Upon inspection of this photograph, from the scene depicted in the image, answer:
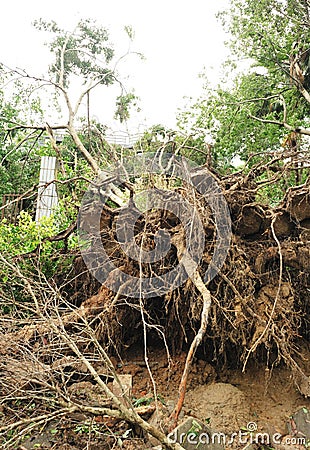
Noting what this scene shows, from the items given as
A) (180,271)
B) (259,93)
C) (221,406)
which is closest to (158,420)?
(221,406)

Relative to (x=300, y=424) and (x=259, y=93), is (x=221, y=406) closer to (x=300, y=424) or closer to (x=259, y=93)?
(x=300, y=424)

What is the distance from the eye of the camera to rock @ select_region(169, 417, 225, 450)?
→ 9.61 ft

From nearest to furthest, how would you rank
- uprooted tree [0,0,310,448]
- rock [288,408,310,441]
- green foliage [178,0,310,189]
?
rock [288,408,310,441] < uprooted tree [0,0,310,448] < green foliage [178,0,310,189]

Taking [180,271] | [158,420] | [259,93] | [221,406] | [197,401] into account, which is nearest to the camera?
[158,420]

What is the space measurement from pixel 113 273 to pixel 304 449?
2106 mm

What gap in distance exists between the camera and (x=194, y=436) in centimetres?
302

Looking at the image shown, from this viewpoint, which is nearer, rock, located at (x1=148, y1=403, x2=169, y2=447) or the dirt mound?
rock, located at (x1=148, y1=403, x2=169, y2=447)

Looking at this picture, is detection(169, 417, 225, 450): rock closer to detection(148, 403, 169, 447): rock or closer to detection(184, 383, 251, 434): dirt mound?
detection(148, 403, 169, 447): rock

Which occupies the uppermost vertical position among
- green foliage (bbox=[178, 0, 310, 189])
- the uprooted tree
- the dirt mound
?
green foliage (bbox=[178, 0, 310, 189])

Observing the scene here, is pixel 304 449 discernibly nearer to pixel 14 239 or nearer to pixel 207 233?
pixel 207 233

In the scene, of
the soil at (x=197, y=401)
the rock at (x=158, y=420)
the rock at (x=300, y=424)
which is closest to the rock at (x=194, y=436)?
the rock at (x=158, y=420)

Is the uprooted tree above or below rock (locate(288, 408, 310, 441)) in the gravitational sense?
above

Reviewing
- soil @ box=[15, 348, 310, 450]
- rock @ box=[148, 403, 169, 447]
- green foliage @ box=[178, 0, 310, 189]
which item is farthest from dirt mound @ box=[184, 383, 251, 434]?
green foliage @ box=[178, 0, 310, 189]

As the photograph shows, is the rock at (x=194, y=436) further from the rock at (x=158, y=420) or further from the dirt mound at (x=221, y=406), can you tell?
the dirt mound at (x=221, y=406)
